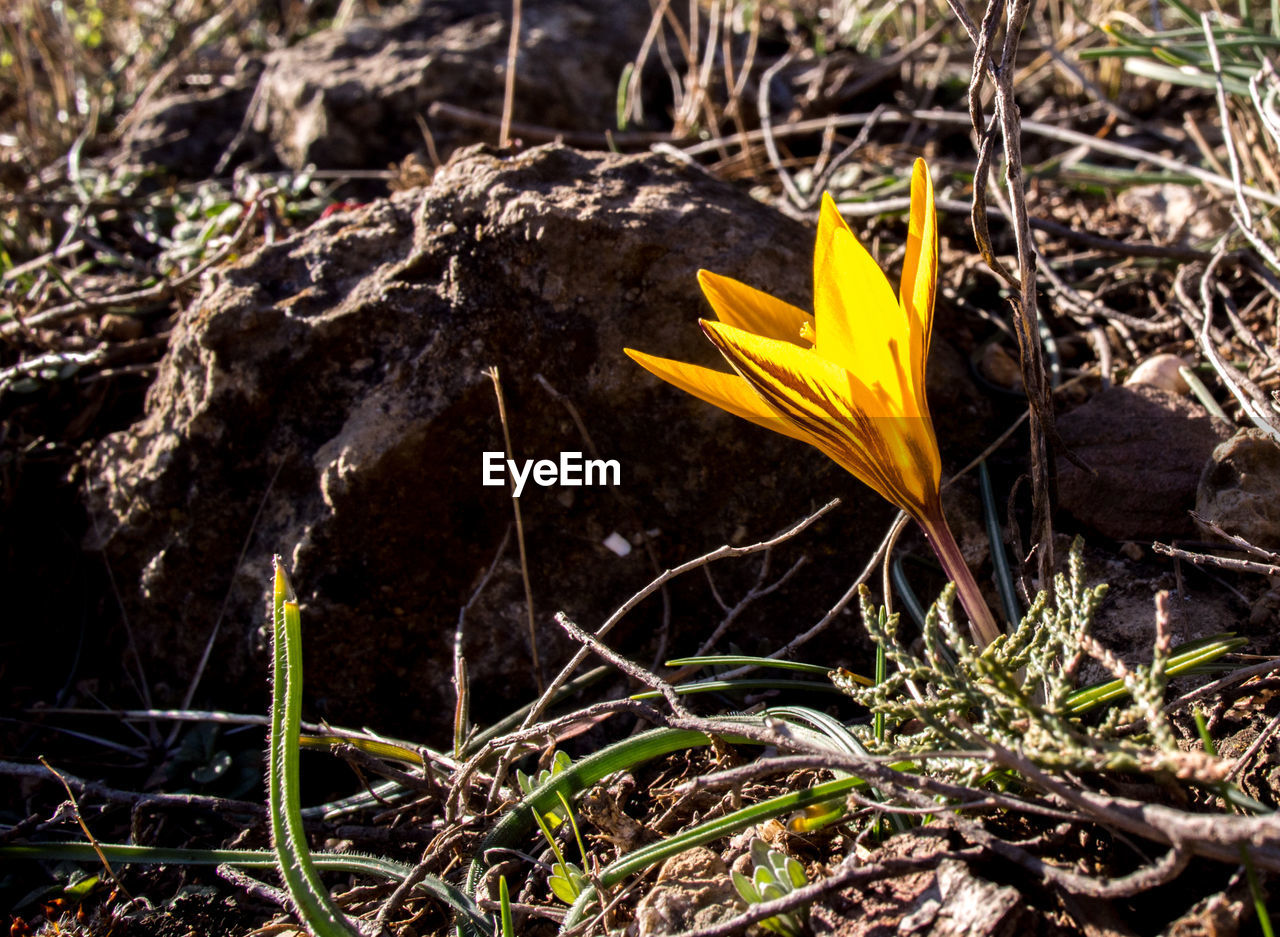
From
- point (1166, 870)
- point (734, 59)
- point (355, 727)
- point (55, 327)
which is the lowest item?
point (355, 727)

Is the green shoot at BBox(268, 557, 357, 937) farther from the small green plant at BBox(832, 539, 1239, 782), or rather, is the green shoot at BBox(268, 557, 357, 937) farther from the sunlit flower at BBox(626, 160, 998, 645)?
the small green plant at BBox(832, 539, 1239, 782)

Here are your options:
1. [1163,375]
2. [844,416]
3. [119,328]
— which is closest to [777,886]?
[844,416]

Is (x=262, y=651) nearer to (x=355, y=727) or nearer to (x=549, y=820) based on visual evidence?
(x=355, y=727)

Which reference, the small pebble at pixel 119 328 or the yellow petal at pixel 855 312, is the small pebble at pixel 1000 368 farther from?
the small pebble at pixel 119 328

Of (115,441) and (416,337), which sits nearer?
(416,337)

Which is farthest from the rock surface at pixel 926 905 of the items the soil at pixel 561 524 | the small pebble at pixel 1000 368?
the small pebble at pixel 1000 368

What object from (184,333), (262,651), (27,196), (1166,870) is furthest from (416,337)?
(27,196)
